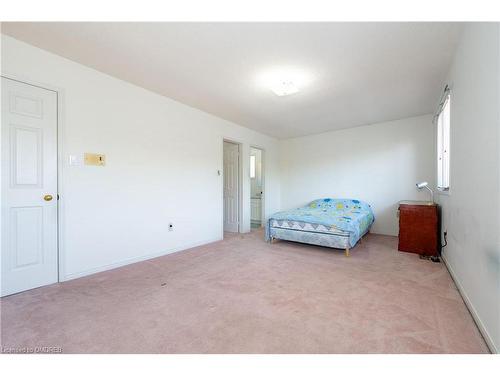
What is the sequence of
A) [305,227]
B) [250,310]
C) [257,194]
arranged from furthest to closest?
[257,194], [305,227], [250,310]

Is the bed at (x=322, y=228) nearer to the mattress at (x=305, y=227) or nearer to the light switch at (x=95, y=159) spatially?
the mattress at (x=305, y=227)

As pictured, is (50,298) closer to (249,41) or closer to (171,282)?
(171,282)

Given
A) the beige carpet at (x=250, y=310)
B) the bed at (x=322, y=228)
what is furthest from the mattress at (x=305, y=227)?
the beige carpet at (x=250, y=310)

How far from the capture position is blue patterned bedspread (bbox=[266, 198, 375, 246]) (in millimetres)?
3454

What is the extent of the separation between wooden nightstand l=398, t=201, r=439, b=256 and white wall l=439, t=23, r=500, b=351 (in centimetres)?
94

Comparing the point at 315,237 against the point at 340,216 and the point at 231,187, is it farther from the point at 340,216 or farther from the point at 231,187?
the point at 231,187

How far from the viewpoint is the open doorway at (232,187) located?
508 centimetres

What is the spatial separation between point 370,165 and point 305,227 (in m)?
2.45

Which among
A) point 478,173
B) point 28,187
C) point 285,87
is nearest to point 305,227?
point 285,87

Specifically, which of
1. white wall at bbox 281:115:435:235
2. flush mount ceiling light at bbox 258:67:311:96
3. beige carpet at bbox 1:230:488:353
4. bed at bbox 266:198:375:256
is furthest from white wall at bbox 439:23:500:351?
white wall at bbox 281:115:435:235

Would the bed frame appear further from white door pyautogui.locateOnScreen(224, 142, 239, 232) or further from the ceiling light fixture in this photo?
the ceiling light fixture

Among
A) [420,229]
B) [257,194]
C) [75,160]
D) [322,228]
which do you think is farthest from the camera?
[257,194]

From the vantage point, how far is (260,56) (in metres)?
2.35

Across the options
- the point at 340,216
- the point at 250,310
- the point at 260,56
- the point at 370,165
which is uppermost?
the point at 260,56
